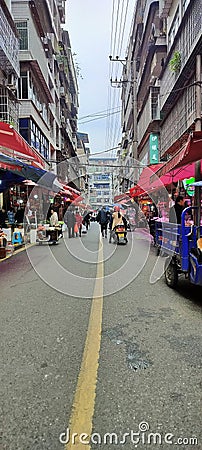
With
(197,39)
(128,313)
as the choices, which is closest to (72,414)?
(128,313)

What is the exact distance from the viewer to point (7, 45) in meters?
17.8

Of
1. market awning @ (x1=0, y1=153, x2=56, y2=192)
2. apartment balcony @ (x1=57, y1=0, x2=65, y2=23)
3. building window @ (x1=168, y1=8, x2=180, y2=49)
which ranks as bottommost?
market awning @ (x1=0, y1=153, x2=56, y2=192)

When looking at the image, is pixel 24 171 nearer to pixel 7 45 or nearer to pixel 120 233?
pixel 120 233

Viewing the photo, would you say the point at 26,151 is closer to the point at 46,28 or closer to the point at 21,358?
the point at 21,358

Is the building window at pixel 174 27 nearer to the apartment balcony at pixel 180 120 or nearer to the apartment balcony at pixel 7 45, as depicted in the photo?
the apartment balcony at pixel 180 120

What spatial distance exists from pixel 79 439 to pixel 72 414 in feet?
0.89

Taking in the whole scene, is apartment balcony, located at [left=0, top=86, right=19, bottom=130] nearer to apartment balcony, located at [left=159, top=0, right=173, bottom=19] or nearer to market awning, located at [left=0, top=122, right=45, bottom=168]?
market awning, located at [left=0, top=122, right=45, bottom=168]

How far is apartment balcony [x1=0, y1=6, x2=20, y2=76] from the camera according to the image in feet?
56.1

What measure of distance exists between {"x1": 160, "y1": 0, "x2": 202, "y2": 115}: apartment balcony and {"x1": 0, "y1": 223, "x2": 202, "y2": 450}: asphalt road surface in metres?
12.8

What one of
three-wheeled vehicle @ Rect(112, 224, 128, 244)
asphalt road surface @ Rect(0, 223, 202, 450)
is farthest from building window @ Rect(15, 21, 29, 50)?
asphalt road surface @ Rect(0, 223, 202, 450)

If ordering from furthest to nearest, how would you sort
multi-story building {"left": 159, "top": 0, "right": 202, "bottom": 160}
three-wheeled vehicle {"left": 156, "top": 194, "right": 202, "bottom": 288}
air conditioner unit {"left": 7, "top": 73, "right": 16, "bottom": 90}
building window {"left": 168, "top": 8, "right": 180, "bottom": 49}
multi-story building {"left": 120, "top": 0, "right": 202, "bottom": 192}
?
building window {"left": 168, "top": 8, "right": 180, "bottom": 49} < air conditioner unit {"left": 7, "top": 73, "right": 16, "bottom": 90} < multi-story building {"left": 120, "top": 0, "right": 202, "bottom": 192} < multi-story building {"left": 159, "top": 0, "right": 202, "bottom": 160} < three-wheeled vehicle {"left": 156, "top": 194, "right": 202, "bottom": 288}

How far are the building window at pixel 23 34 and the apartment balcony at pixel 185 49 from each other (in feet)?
31.1

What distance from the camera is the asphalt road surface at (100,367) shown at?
246 centimetres

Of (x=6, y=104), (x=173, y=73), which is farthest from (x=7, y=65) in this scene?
(x=173, y=73)
